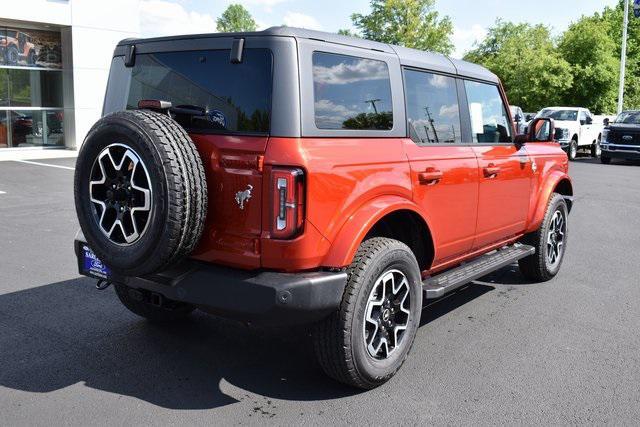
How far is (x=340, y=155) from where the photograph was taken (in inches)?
132

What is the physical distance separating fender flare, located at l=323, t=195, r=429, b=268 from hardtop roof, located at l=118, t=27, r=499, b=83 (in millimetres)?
940

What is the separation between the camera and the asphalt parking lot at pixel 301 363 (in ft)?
11.1

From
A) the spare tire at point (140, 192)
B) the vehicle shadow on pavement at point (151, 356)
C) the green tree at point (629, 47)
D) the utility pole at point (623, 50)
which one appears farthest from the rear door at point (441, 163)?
the green tree at point (629, 47)

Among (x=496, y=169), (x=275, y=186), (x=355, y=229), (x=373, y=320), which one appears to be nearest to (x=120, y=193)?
(x=275, y=186)

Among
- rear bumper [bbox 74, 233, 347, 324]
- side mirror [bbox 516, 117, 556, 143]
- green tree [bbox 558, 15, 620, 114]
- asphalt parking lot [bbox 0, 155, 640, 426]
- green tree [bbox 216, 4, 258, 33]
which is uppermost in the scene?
green tree [bbox 216, 4, 258, 33]

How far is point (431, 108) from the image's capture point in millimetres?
4320

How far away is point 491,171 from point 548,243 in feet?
5.50

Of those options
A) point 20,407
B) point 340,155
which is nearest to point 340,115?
point 340,155

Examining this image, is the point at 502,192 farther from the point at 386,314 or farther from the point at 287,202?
the point at 287,202

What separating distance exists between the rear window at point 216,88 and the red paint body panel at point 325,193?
0.11 metres

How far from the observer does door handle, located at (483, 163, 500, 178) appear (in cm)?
472

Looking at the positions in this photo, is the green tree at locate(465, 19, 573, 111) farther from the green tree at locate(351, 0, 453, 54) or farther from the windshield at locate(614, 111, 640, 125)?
the windshield at locate(614, 111, 640, 125)

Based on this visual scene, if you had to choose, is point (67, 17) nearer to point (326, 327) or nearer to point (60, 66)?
point (60, 66)

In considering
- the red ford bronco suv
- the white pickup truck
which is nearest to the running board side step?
the red ford bronco suv
